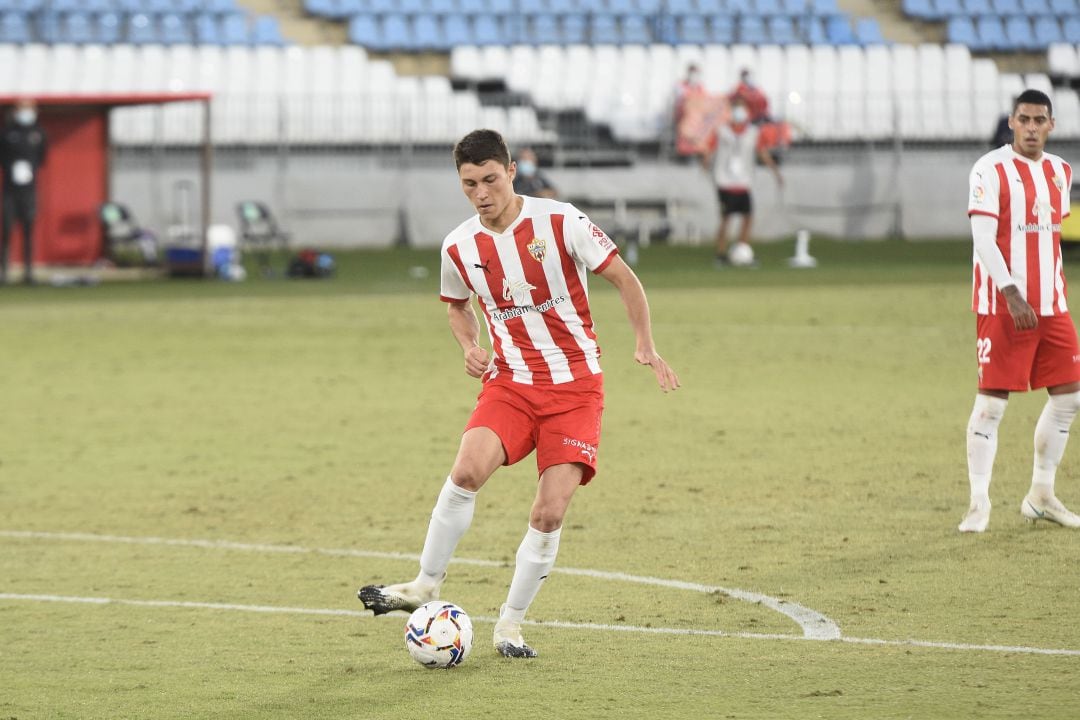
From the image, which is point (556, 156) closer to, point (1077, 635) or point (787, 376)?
point (787, 376)

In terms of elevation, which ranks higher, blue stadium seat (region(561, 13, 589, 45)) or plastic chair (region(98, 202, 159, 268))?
blue stadium seat (region(561, 13, 589, 45))

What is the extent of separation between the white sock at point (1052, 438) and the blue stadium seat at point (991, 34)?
2968 centimetres

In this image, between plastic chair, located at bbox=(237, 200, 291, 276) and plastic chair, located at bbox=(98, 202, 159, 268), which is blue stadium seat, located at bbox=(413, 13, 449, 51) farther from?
plastic chair, located at bbox=(98, 202, 159, 268)

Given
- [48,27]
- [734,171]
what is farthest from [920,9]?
[48,27]

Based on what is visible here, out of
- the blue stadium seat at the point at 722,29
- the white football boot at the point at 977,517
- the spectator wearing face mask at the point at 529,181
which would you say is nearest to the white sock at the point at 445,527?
the white football boot at the point at 977,517

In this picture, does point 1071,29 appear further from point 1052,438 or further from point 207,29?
point 1052,438

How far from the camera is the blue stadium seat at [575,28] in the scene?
35.6 meters

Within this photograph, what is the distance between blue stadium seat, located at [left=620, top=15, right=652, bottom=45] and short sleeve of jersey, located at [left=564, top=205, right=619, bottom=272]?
98.3 ft

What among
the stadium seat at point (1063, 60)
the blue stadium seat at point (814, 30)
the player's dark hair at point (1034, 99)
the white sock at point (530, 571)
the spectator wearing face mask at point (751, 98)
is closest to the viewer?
the white sock at point (530, 571)

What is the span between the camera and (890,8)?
38.8 metres

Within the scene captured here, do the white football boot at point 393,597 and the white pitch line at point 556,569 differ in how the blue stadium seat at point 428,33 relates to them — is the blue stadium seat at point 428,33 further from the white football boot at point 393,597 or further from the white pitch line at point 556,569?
the white football boot at point 393,597

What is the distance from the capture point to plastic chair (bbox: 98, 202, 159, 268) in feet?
89.2

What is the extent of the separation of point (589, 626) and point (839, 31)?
104ft

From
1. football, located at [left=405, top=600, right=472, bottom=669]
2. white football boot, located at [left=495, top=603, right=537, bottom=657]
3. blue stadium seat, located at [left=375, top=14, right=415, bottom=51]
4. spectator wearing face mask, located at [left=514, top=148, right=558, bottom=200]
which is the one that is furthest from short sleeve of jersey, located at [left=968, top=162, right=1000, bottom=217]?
blue stadium seat, located at [left=375, top=14, right=415, bottom=51]
